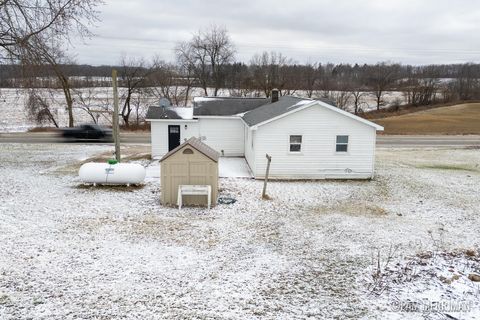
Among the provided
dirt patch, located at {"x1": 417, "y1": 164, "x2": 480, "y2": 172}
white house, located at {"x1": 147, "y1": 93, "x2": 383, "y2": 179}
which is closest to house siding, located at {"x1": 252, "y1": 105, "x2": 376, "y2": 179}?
white house, located at {"x1": 147, "y1": 93, "x2": 383, "y2": 179}

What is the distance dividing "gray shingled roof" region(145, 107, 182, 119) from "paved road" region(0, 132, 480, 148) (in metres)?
8.34

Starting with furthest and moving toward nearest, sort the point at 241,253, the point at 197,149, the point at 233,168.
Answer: the point at 233,168 < the point at 197,149 < the point at 241,253

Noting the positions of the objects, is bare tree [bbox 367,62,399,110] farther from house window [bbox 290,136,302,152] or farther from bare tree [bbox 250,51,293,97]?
house window [bbox 290,136,302,152]

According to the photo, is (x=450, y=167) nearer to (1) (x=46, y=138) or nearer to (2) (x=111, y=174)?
(2) (x=111, y=174)

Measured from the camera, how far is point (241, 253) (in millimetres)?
9719

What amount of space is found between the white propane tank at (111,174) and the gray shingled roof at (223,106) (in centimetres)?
773

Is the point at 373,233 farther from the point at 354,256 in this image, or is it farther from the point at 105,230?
the point at 105,230

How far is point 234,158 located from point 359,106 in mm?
46589

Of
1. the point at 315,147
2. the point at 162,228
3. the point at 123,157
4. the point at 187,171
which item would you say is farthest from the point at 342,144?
the point at 123,157

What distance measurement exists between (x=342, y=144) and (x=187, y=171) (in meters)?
7.95

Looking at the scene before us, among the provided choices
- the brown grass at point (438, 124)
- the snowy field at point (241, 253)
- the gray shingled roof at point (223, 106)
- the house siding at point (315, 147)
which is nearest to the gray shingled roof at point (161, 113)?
the gray shingled roof at point (223, 106)

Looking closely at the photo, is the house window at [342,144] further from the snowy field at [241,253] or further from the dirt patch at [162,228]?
the dirt patch at [162,228]

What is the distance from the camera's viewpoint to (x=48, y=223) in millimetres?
11312

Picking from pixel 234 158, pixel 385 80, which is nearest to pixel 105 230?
pixel 234 158
